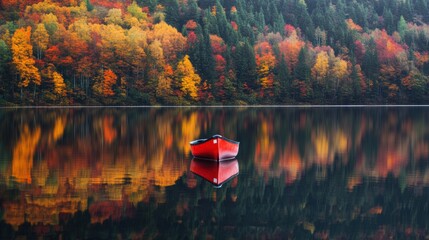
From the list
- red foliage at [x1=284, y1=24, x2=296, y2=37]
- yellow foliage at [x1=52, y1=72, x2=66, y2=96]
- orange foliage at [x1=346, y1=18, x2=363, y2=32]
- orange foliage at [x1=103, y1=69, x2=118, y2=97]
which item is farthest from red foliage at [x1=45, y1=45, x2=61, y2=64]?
orange foliage at [x1=346, y1=18, x2=363, y2=32]

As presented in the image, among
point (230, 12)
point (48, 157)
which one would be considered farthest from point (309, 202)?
point (230, 12)

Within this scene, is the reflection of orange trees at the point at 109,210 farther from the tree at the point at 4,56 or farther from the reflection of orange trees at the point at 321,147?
the tree at the point at 4,56

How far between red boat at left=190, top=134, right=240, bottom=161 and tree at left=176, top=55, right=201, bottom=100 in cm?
8950

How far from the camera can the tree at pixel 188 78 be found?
128 m

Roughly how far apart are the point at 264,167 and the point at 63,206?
14.2 metres

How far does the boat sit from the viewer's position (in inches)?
1235

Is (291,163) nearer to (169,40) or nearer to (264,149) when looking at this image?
(264,149)

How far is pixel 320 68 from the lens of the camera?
5497 inches

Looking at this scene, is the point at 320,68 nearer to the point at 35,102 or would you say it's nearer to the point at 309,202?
the point at 35,102

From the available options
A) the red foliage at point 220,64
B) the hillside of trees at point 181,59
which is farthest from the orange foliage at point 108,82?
the red foliage at point 220,64

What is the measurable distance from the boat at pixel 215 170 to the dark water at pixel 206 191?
0.64m

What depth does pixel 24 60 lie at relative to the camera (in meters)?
112

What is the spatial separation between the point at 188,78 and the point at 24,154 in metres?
90.2

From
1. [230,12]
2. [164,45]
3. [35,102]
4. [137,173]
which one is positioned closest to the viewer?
[137,173]
